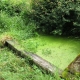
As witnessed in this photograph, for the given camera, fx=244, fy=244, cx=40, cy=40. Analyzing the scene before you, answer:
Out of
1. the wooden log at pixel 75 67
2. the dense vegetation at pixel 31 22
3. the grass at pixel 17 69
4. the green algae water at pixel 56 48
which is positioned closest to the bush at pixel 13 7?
the dense vegetation at pixel 31 22

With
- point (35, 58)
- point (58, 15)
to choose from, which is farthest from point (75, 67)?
point (58, 15)

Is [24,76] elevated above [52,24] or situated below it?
below

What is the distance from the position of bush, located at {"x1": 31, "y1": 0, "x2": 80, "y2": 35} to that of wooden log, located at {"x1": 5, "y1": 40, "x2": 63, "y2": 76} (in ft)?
4.06

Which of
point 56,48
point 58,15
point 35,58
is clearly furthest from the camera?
point 58,15

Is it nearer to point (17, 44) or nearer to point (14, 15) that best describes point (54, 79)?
point (17, 44)

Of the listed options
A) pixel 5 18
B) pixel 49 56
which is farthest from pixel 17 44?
pixel 5 18

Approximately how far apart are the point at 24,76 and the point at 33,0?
11.2ft

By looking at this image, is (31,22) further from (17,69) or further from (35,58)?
(17,69)

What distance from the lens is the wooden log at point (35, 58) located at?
16.5 feet

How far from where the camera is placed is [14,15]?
27.7 ft

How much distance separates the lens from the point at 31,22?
7.81 m

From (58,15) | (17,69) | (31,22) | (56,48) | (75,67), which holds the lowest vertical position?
(17,69)

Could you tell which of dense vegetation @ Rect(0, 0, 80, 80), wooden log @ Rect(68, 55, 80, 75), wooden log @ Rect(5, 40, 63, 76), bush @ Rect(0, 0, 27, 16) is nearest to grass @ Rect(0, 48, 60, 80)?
dense vegetation @ Rect(0, 0, 80, 80)

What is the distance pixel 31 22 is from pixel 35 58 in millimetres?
2354
